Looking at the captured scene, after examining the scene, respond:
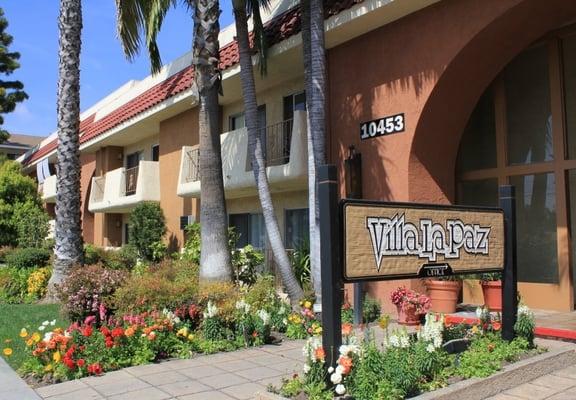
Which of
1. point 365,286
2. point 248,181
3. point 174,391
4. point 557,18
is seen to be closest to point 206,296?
point 174,391

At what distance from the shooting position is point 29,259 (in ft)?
53.4

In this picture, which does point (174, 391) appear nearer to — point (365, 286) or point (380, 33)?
point (365, 286)

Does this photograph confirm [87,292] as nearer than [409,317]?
Yes

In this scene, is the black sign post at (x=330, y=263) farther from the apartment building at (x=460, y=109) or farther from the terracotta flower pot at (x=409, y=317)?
the apartment building at (x=460, y=109)

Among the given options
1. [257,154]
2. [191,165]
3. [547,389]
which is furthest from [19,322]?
[547,389]

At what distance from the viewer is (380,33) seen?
1146cm

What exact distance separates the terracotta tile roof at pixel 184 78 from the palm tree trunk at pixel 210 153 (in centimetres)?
222

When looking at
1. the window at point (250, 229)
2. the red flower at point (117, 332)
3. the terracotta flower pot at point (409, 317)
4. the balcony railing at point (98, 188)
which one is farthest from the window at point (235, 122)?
the red flower at point (117, 332)

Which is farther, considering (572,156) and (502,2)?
(572,156)

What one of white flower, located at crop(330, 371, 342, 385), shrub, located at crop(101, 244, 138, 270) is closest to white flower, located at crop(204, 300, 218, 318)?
white flower, located at crop(330, 371, 342, 385)

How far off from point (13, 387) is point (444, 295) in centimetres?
701

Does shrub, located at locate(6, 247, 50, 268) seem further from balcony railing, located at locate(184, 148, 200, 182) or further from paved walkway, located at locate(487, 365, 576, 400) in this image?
paved walkway, located at locate(487, 365, 576, 400)

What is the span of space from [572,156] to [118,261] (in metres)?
11.6

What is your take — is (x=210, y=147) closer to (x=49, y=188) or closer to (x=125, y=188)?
(x=125, y=188)
